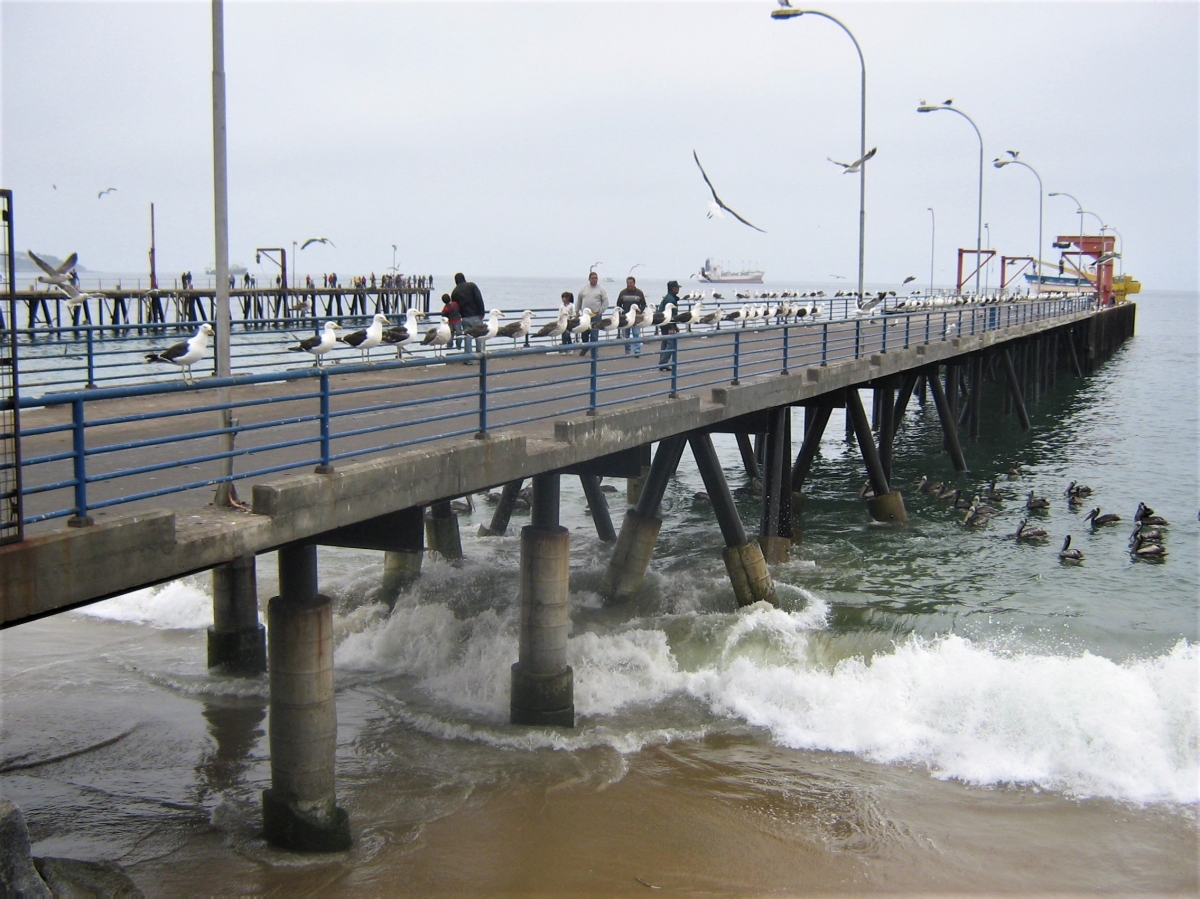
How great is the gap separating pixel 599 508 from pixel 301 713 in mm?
11595

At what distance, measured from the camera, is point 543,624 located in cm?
1100

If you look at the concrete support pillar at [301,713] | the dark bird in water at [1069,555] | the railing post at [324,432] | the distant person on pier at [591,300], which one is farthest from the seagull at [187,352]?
the dark bird in water at [1069,555]

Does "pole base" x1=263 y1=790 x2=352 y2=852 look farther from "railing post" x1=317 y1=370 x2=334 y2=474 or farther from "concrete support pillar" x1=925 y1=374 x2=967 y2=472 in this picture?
"concrete support pillar" x1=925 y1=374 x2=967 y2=472

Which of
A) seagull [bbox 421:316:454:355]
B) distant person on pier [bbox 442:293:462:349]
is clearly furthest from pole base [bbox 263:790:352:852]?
distant person on pier [bbox 442:293:462:349]

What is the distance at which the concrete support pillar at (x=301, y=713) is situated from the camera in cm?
815

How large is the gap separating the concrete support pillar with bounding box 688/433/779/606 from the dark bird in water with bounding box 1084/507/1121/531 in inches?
382

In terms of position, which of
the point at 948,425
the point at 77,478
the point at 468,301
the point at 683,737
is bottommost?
the point at 683,737

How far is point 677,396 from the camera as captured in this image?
13031 millimetres

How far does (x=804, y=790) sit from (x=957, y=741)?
216 centimetres

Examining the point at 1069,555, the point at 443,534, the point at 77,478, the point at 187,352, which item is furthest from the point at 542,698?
the point at 1069,555

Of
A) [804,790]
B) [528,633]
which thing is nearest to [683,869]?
[804,790]

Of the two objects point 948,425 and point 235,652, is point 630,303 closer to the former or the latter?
point 948,425

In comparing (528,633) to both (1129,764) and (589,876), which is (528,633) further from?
(1129,764)

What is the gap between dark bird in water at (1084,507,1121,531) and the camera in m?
21.8
